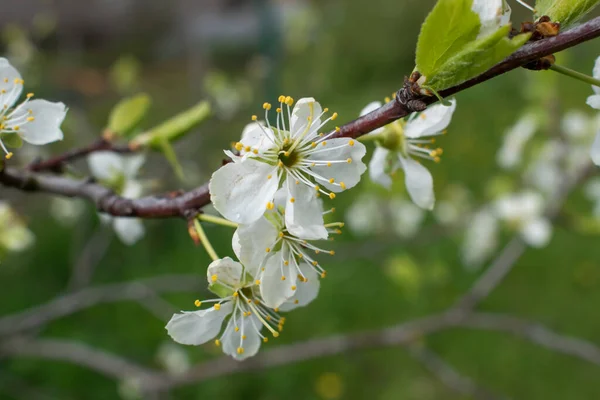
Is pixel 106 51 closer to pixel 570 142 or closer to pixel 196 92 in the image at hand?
pixel 196 92

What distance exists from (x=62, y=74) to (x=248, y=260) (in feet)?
14.1

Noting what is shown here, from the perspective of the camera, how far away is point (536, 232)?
5.45 ft

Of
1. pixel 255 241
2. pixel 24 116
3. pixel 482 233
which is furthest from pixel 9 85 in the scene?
pixel 482 233

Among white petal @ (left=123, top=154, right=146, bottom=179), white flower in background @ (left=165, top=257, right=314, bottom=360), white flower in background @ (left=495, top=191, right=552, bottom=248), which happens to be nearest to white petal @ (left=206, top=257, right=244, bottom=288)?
white flower in background @ (left=165, top=257, right=314, bottom=360)

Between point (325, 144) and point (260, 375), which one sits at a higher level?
point (325, 144)

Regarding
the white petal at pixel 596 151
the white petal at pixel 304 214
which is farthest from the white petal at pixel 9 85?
the white petal at pixel 596 151

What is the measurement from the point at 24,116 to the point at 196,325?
373 millimetres

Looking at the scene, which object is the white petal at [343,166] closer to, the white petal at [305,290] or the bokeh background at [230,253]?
the white petal at [305,290]

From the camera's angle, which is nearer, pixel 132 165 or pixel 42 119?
pixel 42 119

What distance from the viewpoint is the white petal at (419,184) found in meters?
0.76

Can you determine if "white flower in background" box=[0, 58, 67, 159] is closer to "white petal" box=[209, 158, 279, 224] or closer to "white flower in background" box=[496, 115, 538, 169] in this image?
"white petal" box=[209, 158, 279, 224]

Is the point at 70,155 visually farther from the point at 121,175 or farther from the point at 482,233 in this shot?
the point at 482,233

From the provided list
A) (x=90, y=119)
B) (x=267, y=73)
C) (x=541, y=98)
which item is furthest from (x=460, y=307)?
(x=90, y=119)

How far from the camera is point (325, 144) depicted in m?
0.62
